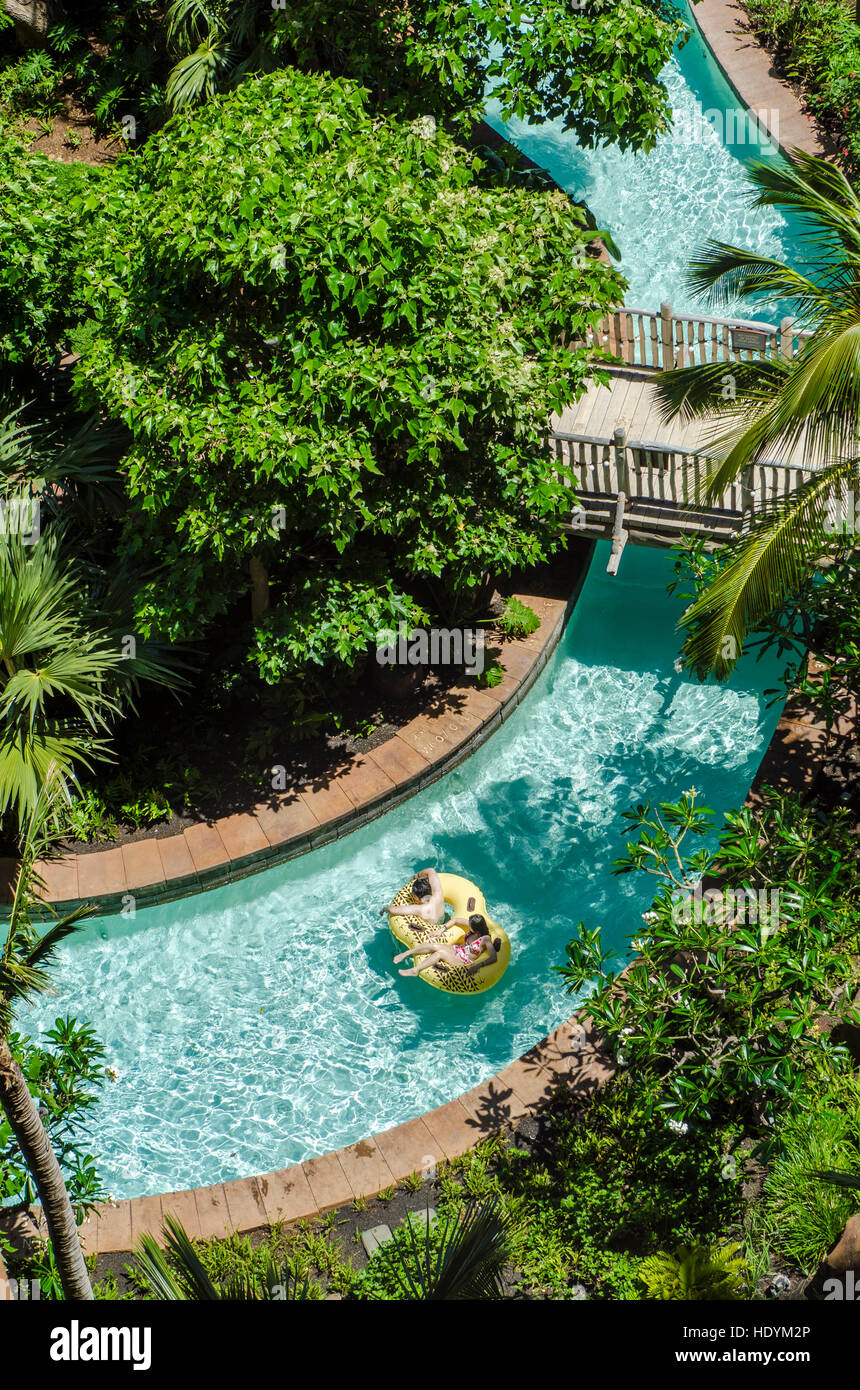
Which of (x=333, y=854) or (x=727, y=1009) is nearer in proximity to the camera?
(x=727, y=1009)

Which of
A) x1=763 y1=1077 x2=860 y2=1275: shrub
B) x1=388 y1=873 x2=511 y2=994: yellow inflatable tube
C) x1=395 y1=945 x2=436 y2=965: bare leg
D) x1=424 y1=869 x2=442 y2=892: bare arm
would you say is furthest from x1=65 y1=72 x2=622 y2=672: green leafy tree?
x1=763 y1=1077 x2=860 y2=1275: shrub

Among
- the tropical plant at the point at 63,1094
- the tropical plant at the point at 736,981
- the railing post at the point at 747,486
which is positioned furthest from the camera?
the railing post at the point at 747,486

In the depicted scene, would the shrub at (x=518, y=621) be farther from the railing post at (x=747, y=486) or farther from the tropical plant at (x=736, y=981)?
the tropical plant at (x=736, y=981)

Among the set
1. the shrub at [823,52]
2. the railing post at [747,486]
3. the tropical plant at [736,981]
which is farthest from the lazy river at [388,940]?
the shrub at [823,52]

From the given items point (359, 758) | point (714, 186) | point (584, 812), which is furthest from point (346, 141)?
point (714, 186)

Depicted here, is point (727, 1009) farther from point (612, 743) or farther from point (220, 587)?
point (220, 587)
